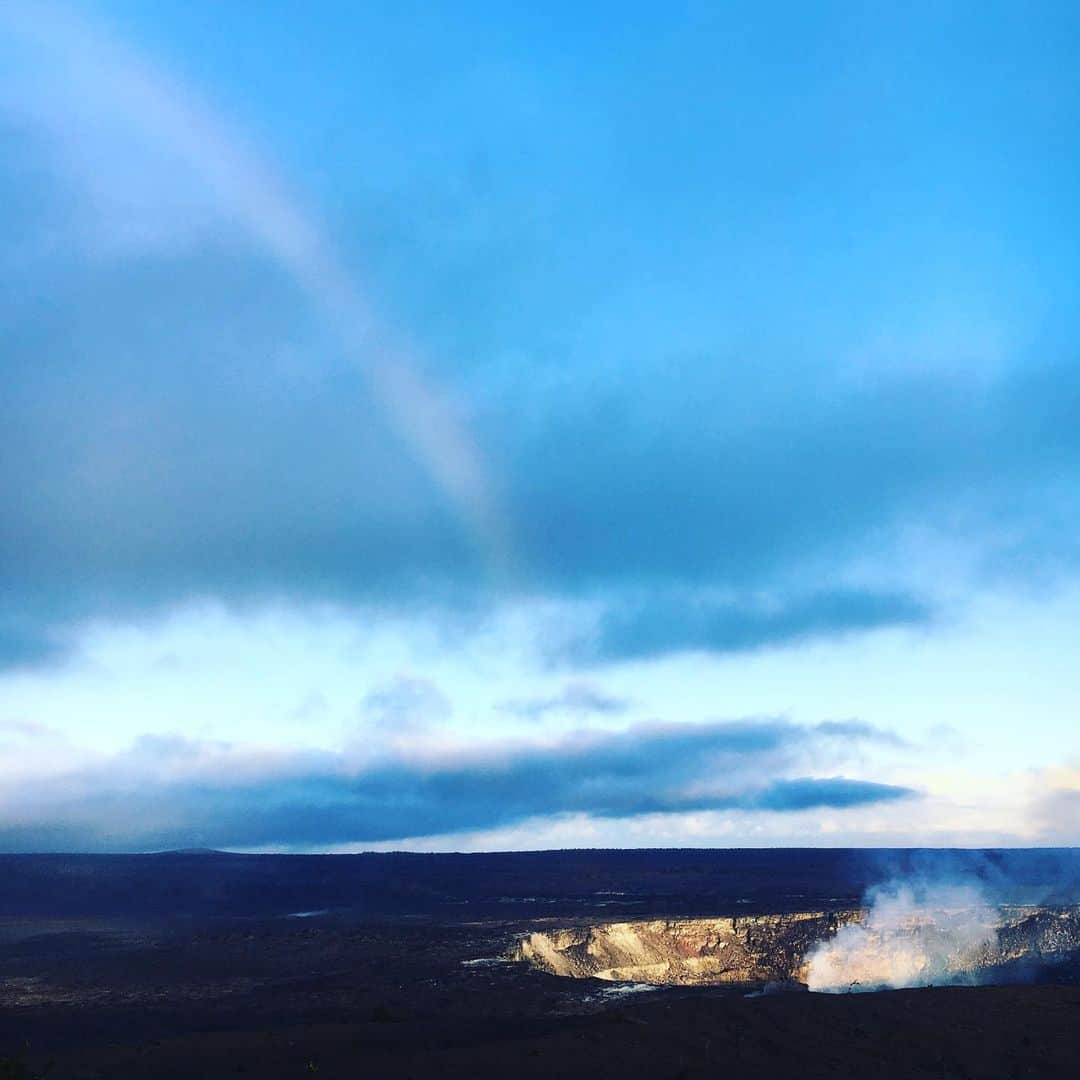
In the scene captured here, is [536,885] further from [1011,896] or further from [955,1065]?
[955,1065]

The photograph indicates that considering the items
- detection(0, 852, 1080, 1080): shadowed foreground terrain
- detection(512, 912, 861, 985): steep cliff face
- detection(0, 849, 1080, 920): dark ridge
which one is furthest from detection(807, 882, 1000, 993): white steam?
detection(0, 849, 1080, 920): dark ridge

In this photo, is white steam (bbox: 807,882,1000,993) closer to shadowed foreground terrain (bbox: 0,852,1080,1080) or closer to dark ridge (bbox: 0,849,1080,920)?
shadowed foreground terrain (bbox: 0,852,1080,1080)

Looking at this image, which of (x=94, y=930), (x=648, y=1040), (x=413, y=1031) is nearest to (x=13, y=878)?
(x=94, y=930)

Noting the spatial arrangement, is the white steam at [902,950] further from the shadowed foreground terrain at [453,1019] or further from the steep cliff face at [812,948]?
the shadowed foreground terrain at [453,1019]

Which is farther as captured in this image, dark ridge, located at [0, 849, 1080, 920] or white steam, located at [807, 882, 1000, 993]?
dark ridge, located at [0, 849, 1080, 920]

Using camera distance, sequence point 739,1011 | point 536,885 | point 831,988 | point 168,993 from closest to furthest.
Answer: point 739,1011 < point 168,993 < point 831,988 < point 536,885

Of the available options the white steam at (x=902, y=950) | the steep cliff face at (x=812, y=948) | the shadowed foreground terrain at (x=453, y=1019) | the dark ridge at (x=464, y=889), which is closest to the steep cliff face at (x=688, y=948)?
the steep cliff face at (x=812, y=948)

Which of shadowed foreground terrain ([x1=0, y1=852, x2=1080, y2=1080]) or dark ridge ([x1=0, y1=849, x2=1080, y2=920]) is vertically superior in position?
dark ridge ([x1=0, y1=849, x2=1080, y2=920])
